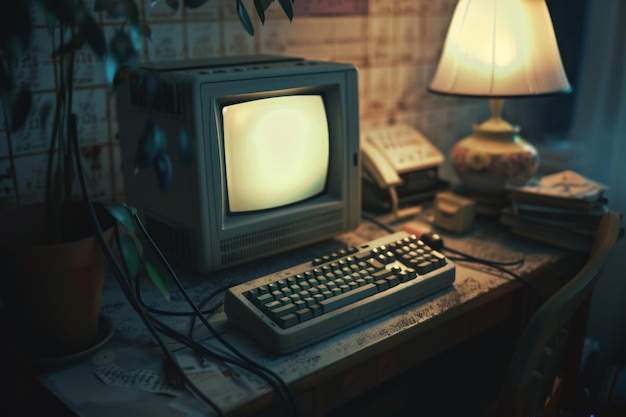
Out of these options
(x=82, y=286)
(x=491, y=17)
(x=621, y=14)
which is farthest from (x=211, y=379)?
(x=621, y=14)

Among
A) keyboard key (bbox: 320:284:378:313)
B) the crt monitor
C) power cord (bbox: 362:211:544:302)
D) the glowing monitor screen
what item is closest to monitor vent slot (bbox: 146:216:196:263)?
the crt monitor

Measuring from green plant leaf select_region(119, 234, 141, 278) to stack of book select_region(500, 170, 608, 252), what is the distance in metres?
0.95

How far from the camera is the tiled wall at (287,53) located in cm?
133

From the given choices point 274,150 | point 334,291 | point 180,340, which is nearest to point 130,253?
point 180,340

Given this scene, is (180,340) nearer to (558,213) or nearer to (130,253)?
(130,253)

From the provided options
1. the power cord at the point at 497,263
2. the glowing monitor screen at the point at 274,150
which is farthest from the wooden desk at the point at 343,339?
the glowing monitor screen at the point at 274,150

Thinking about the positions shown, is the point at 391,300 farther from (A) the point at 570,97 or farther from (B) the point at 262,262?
(A) the point at 570,97

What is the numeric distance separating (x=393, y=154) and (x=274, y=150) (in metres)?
0.50

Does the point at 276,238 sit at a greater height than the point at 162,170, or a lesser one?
lesser

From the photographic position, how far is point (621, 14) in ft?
5.76

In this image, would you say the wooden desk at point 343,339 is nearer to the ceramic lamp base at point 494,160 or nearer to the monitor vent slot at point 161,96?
the ceramic lamp base at point 494,160

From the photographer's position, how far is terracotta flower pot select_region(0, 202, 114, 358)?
90 cm

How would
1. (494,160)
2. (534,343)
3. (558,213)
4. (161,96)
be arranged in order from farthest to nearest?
1. (494,160)
2. (558,213)
3. (161,96)
4. (534,343)

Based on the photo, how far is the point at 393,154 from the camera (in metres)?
1.68
